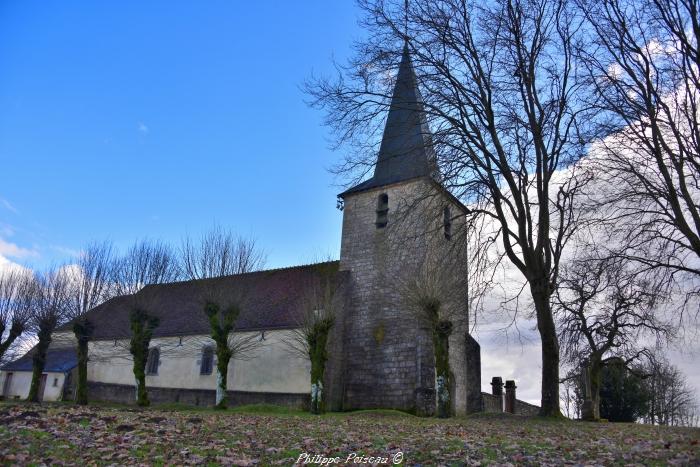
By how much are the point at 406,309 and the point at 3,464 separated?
18.3 meters

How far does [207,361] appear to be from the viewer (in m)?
26.1

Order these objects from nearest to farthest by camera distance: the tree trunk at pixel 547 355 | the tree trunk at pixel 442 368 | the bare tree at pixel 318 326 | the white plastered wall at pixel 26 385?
the tree trunk at pixel 547 355 → the tree trunk at pixel 442 368 → the bare tree at pixel 318 326 → the white plastered wall at pixel 26 385

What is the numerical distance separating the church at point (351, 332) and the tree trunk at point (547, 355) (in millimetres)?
5393

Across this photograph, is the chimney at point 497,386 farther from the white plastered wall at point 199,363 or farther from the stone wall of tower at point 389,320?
the white plastered wall at point 199,363

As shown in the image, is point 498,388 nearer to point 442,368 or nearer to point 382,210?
point 442,368

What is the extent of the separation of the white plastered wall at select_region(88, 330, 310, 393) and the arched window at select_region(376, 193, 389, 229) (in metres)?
6.86

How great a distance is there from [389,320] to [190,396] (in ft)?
34.6

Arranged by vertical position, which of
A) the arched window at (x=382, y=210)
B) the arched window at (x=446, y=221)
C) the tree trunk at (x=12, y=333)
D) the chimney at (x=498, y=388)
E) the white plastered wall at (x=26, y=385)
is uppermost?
the arched window at (x=382, y=210)

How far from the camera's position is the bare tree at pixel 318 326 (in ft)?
64.7

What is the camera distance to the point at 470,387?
2469 cm

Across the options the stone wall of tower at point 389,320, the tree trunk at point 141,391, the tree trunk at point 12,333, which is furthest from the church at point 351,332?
the tree trunk at point 12,333

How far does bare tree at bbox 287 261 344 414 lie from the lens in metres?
19.7

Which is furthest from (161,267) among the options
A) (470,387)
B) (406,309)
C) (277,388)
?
(470,387)

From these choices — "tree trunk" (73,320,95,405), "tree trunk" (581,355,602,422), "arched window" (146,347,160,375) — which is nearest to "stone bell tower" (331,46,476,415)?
"tree trunk" (581,355,602,422)
